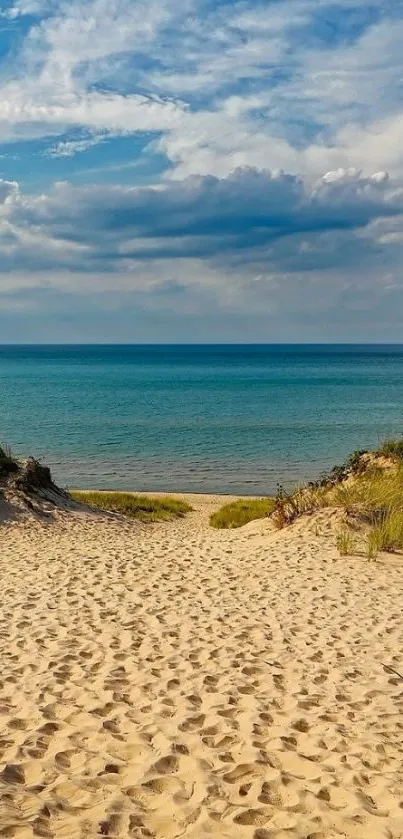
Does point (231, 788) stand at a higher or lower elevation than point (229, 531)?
higher

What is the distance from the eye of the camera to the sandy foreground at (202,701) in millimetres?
5141

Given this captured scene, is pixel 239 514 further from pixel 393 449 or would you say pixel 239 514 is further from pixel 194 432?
pixel 194 432

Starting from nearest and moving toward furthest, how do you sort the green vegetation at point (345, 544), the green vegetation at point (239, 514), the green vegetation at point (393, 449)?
the green vegetation at point (345, 544), the green vegetation at point (393, 449), the green vegetation at point (239, 514)

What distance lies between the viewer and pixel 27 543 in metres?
17.3

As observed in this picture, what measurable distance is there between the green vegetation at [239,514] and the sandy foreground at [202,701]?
329 inches

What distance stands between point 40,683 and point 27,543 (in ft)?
33.1

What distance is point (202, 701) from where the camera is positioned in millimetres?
7250

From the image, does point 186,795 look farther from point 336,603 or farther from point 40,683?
point 336,603

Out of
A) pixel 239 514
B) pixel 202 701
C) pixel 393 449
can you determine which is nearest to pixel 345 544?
pixel 393 449

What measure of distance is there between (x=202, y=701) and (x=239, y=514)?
637 inches

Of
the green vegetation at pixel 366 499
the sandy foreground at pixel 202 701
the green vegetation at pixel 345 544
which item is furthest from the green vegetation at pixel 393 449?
the sandy foreground at pixel 202 701

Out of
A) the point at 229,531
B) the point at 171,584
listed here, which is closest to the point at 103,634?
the point at 171,584

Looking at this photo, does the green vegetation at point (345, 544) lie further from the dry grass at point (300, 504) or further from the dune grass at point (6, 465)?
the dune grass at point (6, 465)

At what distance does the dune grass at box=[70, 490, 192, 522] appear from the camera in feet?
78.6
